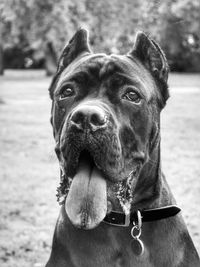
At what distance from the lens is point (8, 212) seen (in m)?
6.96

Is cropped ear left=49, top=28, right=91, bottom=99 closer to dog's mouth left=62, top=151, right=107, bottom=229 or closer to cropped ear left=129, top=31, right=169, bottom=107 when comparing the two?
cropped ear left=129, top=31, right=169, bottom=107

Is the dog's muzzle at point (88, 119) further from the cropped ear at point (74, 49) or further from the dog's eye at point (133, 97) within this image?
the cropped ear at point (74, 49)

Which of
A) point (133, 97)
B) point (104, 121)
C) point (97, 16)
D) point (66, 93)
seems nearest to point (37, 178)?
point (66, 93)

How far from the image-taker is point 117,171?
320 cm

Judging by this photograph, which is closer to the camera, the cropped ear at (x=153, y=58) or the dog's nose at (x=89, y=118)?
the dog's nose at (x=89, y=118)

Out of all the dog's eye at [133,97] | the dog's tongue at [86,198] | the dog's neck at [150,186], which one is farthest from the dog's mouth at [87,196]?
the dog's eye at [133,97]

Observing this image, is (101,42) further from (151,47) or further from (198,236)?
(151,47)

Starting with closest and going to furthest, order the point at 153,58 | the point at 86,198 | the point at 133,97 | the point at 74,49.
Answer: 1. the point at 86,198
2. the point at 133,97
3. the point at 153,58
4. the point at 74,49

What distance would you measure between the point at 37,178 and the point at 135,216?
17.9 feet

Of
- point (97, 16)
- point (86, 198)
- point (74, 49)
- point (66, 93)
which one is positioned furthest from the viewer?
point (97, 16)

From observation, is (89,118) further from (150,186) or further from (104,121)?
(150,186)

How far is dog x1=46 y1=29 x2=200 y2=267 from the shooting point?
316cm

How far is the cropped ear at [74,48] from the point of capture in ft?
13.1

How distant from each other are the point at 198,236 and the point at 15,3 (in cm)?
976
